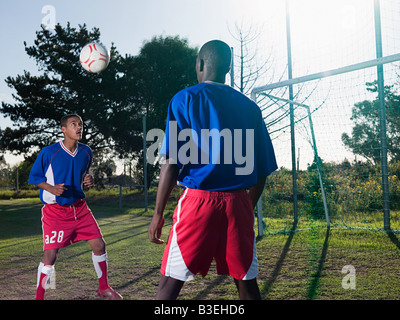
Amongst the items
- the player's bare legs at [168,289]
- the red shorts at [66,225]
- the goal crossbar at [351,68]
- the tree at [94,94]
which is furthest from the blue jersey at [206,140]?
the tree at [94,94]

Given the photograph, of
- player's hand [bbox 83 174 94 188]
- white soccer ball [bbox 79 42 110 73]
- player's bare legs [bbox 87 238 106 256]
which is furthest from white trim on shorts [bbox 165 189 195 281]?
white soccer ball [bbox 79 42 110 73]

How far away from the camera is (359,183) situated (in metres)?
7.91

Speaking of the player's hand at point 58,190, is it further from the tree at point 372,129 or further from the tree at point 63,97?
the tree at point 63,97

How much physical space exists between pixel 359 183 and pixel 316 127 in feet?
5.17

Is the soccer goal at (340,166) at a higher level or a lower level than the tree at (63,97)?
lower

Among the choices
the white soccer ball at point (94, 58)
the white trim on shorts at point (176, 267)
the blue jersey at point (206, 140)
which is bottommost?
the white trim on shorts at point (176, 267)

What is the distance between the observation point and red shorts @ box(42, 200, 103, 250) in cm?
351

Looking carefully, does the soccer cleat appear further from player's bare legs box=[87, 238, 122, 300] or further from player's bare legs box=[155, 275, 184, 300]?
player's bare legs box=[155, 275, 184, 300]

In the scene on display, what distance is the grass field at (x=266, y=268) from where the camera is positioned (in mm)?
3785

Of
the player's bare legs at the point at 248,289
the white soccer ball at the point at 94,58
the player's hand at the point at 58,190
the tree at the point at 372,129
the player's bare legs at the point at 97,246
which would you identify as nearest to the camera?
the player's bare legs at the point at 248,289

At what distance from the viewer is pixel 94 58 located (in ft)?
21.0

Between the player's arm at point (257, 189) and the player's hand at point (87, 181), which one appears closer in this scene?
the player's arm at point (257, 189)

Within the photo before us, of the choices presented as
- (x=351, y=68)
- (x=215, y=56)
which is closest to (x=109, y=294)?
(x=215, y=56)

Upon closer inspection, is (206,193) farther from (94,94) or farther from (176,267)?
(94,94)
